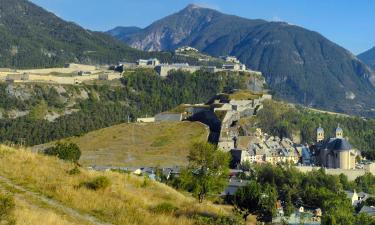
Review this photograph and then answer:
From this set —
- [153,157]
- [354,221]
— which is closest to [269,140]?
[153,157]

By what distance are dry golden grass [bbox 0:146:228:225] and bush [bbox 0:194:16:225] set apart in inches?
115

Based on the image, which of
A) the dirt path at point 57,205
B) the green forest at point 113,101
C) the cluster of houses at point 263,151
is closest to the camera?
the dirt path at point 57,205

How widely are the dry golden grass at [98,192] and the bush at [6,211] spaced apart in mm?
2924

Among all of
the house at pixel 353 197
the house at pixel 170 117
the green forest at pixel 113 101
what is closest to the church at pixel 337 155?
the house at pixel 353 197

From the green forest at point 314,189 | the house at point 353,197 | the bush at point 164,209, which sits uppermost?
the bush at point 164,209

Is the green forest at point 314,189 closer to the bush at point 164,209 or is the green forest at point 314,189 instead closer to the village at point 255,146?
the village at point 255,146

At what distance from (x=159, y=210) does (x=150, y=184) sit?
4.56m

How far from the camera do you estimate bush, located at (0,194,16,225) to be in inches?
435

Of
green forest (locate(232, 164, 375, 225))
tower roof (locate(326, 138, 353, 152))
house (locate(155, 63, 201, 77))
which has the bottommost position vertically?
green forest (locate(232, 164, 375, 225))

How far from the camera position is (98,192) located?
1666 centimetres

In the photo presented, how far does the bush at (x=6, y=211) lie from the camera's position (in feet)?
36.2

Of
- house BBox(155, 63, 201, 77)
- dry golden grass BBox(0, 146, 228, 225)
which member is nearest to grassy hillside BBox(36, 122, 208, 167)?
dry golden grass BBox(0, 146, 228, 225)

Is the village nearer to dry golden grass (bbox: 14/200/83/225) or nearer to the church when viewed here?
the church

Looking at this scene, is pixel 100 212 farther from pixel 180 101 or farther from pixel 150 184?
pixel 180 101
